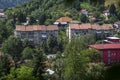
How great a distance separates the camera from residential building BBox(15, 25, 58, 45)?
3884cm

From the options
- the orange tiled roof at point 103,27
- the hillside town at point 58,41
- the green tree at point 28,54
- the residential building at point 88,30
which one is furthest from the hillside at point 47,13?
the green tree at point 28,54

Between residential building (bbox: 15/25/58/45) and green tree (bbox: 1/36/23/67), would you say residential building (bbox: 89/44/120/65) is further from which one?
residential building (bbox: 15/25/58/45)

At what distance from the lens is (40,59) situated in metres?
18.1

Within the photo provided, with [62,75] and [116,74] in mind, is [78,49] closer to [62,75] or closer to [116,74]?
[62,75]

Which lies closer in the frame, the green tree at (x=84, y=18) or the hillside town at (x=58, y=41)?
the hillside town at (x=58, y=41)

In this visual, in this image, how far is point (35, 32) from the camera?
39281mm

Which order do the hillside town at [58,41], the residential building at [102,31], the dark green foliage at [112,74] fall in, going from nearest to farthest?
the dark green foliage at [112,74]
the hillside town at [58,41]
the residential building at [102,31]

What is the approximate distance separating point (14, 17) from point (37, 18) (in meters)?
2.81

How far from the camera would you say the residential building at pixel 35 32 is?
1529 inches

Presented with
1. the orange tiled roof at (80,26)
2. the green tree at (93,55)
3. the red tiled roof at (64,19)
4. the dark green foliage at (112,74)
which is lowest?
the green tree at (93,55)

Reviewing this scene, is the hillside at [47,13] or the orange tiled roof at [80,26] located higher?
the hillside at [47,13]

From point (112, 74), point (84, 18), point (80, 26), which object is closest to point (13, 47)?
point (80, 26)

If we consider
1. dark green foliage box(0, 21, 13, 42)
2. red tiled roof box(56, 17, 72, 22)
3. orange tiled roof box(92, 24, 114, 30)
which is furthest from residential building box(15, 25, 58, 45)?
orange tiled roof box(92, 24, 114, 30)

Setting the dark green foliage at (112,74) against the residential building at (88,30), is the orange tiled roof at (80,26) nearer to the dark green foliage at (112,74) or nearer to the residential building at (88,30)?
the residential building at (88,30)
